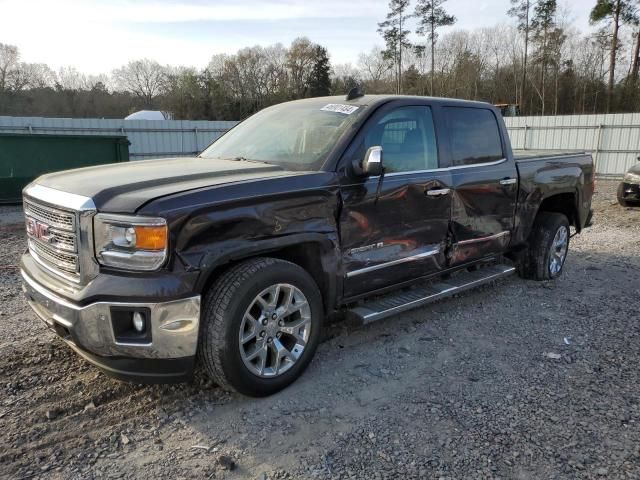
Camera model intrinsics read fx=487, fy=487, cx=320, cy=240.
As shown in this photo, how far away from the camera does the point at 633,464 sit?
2.54 metres

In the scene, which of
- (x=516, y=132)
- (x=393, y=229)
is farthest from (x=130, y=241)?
(x=516, y=132)

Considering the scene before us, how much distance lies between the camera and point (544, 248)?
555 cm

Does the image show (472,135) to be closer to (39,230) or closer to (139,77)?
(39,230)

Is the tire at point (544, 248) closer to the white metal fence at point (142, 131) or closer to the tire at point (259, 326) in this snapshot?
the tire at point (259, 326)

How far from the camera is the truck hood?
268 centimetres

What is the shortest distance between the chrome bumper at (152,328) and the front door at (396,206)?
48.8 inches

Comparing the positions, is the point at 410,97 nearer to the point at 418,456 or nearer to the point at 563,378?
the point at 563,378

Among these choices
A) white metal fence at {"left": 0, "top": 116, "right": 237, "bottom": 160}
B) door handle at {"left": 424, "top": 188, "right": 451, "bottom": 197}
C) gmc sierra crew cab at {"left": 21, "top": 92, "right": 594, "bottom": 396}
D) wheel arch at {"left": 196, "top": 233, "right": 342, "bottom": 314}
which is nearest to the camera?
gmc sierra crew cab at {"left": 21, "top": 92, "right": 594, "bottom": 396}

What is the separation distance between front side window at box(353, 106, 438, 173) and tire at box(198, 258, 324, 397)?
1081 millimetres

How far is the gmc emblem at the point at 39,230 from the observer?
3003mm

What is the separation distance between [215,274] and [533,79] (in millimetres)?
46839

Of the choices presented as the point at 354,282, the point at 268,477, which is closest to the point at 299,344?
the point at 354,282

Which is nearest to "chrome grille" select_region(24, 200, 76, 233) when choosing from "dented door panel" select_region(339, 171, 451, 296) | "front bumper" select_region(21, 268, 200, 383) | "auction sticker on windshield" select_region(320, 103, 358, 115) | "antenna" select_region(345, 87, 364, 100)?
"front bumper" select_region(21, 268, 200, 383)

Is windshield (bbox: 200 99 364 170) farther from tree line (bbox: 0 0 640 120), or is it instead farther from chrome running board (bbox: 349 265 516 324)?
tree line (bbox: 0 0 640 120)
